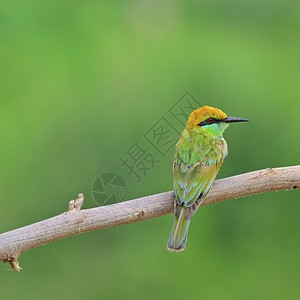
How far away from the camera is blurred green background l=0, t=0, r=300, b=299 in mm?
4070

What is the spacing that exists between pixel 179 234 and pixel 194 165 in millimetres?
275

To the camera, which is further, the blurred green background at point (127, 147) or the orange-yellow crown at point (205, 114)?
the blurred green background at point (127, 147)

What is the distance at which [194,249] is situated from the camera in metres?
4.15

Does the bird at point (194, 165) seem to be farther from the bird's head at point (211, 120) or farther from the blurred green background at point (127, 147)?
the blurred green background at point (127, 147)

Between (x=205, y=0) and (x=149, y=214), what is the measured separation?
3800 mm

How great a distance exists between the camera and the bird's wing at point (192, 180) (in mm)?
2297

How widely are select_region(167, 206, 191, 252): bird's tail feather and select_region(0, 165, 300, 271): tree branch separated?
0.43ft

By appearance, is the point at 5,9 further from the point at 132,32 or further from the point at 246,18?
the point at 246,18
